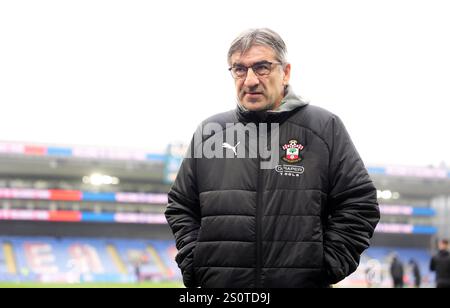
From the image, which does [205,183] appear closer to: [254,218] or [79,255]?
[254,218]

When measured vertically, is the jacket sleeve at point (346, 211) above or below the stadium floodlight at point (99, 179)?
above

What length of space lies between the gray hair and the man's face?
0.02m

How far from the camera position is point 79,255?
3547 cm

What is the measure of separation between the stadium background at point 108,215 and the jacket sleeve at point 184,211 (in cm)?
3041

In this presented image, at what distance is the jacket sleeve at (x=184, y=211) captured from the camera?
2695 millimetres

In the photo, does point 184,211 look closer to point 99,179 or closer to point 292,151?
point 292,151

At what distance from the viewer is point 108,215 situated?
37469 millimetres

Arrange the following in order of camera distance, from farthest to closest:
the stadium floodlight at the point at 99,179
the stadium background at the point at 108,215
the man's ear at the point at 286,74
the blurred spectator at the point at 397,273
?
the stadium floodlight at the point at 99,179 < the stadium background at the point at 108,215 < the blurred spectator at the point at 397,273 < the man's ear at the point at 286,74

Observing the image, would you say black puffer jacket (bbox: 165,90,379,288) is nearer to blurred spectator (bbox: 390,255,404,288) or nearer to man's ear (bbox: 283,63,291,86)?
man's ear (bbox: 283,63,291,86)

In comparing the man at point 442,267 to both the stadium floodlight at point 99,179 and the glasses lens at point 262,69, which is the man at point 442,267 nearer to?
the glasses lens at point 262,69

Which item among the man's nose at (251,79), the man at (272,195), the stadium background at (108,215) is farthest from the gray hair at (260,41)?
the stadium background at (108,215)

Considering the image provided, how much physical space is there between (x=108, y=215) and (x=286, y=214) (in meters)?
35.7

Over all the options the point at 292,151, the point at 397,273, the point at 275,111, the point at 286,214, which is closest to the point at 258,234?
the point at 286,214

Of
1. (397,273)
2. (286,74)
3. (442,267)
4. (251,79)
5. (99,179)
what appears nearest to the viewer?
(251,79)
